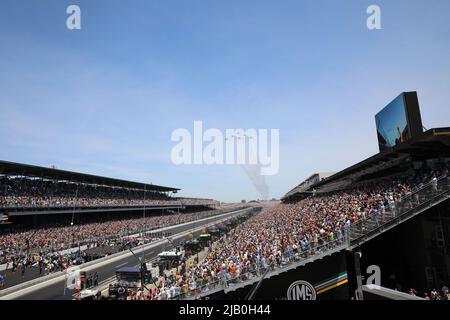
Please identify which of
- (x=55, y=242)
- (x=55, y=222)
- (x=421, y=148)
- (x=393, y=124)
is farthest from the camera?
(x=55, y=222)

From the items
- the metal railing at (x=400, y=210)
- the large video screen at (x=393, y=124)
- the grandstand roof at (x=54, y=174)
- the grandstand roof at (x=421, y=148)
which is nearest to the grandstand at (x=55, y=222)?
the grandstand roof at (x=54, y=174)

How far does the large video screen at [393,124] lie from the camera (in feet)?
69.5

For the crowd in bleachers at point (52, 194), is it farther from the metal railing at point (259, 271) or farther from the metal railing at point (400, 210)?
the metal railing at point (400, 210)

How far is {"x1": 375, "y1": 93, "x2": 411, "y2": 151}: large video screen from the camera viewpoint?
21.2m

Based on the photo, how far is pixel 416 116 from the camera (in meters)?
20.8

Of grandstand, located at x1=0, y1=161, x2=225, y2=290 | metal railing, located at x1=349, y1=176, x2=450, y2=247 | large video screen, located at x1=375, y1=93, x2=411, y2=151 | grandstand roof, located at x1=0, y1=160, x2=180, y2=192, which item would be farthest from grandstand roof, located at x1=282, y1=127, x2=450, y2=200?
grandstand roof, located at x1=0, y1=160, x2=180, y2=192

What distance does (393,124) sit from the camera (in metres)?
23.6

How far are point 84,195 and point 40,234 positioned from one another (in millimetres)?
17484

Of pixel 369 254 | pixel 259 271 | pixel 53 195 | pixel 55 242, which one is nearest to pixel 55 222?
pixel 53 195

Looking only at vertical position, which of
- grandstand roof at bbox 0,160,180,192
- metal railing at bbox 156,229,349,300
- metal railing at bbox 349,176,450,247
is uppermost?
grandstand roof at bbox 0,160,180,192

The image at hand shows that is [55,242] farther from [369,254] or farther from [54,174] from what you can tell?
[369,254]

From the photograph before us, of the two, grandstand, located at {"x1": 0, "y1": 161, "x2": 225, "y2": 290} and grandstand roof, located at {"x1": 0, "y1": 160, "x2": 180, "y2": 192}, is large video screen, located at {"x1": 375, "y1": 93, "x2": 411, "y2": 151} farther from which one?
grandstand roof, located at {"x1": 0, "y1": 160, "x2": 180, "y2": 192}
